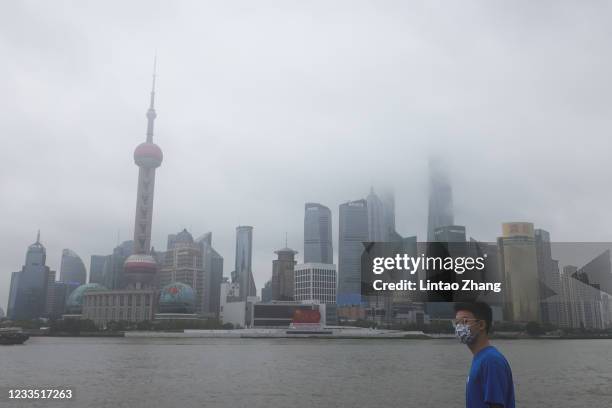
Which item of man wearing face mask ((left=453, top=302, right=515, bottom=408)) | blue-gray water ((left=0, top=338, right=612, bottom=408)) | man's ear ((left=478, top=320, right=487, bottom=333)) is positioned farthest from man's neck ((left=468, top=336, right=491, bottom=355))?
blue-gray water ((left=0, top=338, right=612, bottom=408))

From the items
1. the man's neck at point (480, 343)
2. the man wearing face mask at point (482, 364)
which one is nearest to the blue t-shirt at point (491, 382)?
the man wearing face mask at point (482, 364)

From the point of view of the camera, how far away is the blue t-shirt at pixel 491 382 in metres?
6.70

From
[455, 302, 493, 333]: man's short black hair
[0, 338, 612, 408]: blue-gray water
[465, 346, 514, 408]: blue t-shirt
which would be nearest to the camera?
[465, 346, 514, 408]: blue t-shirt

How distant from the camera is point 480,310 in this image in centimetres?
718

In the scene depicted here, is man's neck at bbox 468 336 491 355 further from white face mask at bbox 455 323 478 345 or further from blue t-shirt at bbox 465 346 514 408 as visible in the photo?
blue t-shirt at bbox 465 346 514 408

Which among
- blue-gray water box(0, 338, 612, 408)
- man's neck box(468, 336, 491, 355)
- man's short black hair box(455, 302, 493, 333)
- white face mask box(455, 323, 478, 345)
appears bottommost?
blue-gray water box(0, 338, 612, 408)

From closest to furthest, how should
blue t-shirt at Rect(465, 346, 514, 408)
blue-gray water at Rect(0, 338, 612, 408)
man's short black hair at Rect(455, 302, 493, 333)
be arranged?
blue t-shirt at Rect(465, 346, 514, 408) → man's short black hair at Rect(455, 302, 493, 333) → blue-gray water at Rect(0, 338, 612, 408)

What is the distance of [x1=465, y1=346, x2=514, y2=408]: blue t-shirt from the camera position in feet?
22.0

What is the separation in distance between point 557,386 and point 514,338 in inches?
5806

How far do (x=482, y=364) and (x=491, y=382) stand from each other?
24 cm

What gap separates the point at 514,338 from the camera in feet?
600

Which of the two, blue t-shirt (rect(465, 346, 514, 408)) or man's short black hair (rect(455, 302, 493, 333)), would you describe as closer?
blue t-shirt (rect(465, 346, 514, 408))

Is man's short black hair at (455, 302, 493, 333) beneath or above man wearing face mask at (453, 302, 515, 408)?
above

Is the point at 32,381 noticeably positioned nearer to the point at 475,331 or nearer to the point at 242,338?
the point at 475,331
